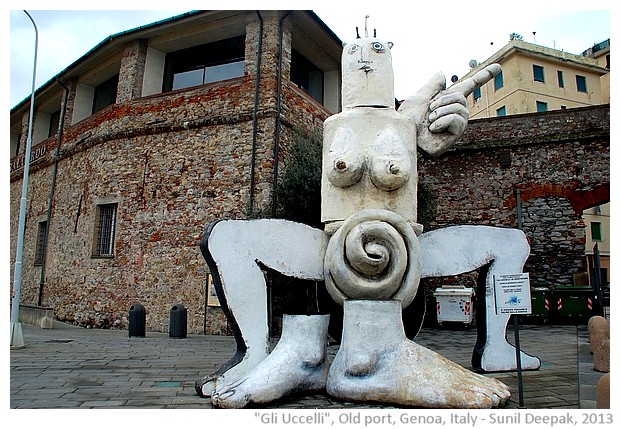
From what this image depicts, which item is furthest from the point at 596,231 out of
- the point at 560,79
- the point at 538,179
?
the point at 538,179

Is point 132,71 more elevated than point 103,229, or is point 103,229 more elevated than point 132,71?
point 132,71

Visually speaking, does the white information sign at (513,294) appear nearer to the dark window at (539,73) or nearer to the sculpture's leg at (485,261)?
the sculpture's leg at (485,261)

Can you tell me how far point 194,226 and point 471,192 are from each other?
788cm

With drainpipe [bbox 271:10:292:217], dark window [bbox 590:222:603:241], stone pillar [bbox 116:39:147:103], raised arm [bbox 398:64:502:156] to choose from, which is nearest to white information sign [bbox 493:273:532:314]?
raised arm [bbox 398:64:502:156]

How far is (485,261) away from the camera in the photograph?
16.0 feet

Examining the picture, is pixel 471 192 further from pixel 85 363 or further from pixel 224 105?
pixel 85 363

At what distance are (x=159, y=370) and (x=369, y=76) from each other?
4.13m

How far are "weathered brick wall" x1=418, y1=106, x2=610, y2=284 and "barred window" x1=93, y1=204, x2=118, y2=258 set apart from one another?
342 inches

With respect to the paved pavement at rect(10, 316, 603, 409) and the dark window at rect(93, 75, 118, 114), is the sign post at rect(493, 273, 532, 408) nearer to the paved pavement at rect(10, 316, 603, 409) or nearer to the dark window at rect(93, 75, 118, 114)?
the paved pavement at rect(10, 316, 603, 409)

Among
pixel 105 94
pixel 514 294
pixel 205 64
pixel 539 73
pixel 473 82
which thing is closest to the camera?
pixel 514 294

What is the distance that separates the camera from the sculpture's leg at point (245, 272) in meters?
4.11

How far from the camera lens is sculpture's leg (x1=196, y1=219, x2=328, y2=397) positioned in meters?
4.11

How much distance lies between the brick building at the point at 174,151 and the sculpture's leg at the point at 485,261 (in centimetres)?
612

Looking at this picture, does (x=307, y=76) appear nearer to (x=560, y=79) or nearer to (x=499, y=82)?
(x=499, y=82)
